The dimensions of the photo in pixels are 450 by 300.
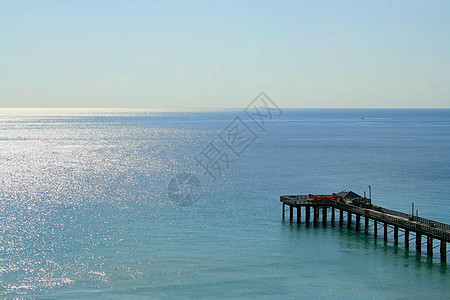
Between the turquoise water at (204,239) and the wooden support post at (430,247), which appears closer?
the turquoise water at (204,239)

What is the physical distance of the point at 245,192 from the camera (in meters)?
88.5

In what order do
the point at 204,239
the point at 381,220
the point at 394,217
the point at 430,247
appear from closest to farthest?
the point at 430,247 < the point at 394,217 < the point at 381,220 < the point at 204,239

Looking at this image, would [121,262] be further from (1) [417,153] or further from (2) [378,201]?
(1) [417,153]

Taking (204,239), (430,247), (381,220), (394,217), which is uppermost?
(394,217)

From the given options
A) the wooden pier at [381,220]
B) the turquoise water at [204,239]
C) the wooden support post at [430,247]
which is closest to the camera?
the turquoise water at [204,239]

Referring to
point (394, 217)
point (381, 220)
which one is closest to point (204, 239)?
point (381, 220)

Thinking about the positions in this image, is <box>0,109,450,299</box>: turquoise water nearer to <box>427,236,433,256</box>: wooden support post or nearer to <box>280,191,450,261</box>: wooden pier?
<box>427,236,433,256</box>: wooden support post

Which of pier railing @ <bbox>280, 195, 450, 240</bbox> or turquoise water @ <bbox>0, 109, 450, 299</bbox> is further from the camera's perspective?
pier railing @ <bbox>280, 195, 450, 240</bbox>

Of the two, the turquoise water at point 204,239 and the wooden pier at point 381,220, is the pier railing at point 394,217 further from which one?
the turquoise water at point 204,239

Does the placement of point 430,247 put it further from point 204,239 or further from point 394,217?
point 204,239

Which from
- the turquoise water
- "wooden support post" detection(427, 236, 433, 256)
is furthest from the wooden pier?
the turquoise water

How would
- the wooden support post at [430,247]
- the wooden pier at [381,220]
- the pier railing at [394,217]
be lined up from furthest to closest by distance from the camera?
the wooden support post at [430,247], the wooden pier at [381,220], the pier railing at [394,217]

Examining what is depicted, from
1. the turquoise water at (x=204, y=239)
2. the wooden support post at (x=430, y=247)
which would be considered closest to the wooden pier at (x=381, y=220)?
the wooden support post at (x=430, y=247)

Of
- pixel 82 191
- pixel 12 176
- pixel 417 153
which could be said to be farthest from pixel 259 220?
pixel 417 153
